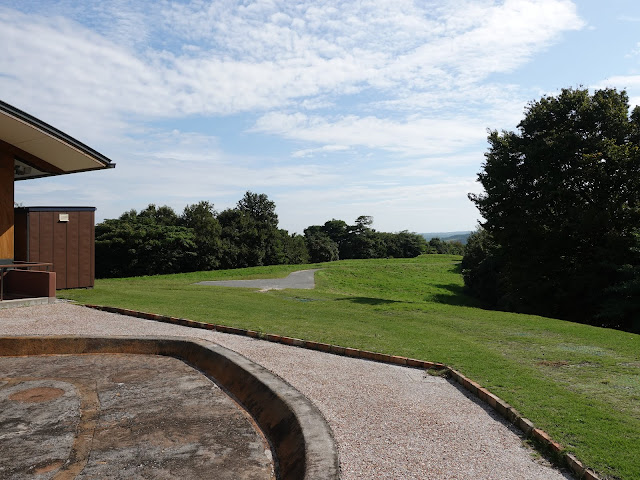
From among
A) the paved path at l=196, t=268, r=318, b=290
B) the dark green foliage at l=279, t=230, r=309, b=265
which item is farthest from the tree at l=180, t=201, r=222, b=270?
the paved path at l=196, t=268, r=318, b=290

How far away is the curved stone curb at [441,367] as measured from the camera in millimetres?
4336

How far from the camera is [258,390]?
255 inches

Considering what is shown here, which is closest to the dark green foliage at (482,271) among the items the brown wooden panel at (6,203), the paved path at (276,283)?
the paved path at (276,283)

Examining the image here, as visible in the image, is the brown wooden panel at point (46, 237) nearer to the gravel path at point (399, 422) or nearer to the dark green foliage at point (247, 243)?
the gravel path at point (399, 422)

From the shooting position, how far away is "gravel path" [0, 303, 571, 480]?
4.20 meters

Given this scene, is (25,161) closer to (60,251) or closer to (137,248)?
(60,251)

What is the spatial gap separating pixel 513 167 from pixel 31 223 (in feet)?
64.5

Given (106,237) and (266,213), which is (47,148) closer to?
(106,237)

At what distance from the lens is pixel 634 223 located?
2014 centimetres

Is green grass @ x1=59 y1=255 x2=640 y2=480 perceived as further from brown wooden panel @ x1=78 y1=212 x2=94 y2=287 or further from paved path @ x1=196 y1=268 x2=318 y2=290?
paved path @ x1=196 y1=268 x2=318 y2=290

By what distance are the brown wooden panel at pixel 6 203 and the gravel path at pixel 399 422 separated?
955 centimetres

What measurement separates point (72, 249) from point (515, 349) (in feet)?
52.4

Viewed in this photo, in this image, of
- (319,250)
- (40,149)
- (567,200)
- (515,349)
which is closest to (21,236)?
(40,149)

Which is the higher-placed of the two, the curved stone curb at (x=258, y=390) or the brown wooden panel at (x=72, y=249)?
the brown wooden panel at (x=72, y=249)
